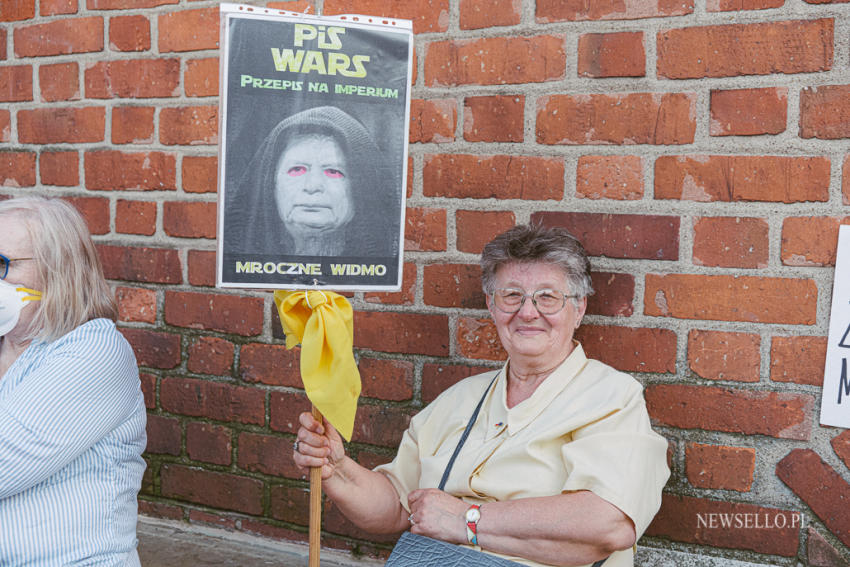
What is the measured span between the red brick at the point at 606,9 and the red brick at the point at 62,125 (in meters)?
1.42

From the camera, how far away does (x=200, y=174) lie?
237 cm

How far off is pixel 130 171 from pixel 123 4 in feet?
1.68

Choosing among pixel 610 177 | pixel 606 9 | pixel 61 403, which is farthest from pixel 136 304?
pixel 606 9

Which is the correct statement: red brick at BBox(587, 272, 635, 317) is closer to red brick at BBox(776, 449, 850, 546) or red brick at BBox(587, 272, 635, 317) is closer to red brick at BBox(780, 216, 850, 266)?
red brick at BBox(780, 216, 850, 266)

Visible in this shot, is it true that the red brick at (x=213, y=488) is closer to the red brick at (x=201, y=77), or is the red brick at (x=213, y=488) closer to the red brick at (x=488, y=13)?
the red brick at (x=201, y=77)

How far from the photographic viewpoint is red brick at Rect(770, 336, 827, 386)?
1805 mm

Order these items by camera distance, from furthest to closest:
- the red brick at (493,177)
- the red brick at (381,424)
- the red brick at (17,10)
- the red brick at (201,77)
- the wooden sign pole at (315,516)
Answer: the red brick at (17,10) < the red brick at (201,77) < the red brick at (381,424) < the red brick at (493,177) < the wooden sign pole at (315,516)

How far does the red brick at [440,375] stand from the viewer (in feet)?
7.04

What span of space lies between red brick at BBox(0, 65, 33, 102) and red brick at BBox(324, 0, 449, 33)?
1.11m

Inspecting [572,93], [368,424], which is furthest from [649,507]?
[572,93]

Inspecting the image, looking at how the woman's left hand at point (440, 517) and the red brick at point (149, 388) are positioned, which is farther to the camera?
the red brick at point (149, 388)

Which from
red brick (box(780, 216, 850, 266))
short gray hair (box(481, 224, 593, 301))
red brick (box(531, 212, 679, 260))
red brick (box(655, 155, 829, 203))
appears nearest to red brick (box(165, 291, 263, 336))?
short gray hair (box(481, 224, 593, 301))

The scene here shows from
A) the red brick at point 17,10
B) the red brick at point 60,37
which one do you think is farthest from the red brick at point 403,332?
the red brick at point 17,10

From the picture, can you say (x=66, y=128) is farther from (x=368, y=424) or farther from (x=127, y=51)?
(x=368, y=424)
